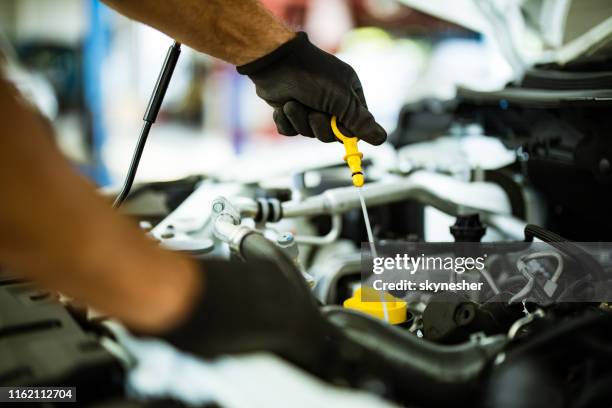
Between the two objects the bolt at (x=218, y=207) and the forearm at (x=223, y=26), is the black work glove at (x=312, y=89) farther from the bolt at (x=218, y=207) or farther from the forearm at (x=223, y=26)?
the bolt at (x=218, y=207)

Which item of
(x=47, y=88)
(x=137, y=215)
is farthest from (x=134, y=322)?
(x=47, y=88)

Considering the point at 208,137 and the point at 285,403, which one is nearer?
the point at 285,403

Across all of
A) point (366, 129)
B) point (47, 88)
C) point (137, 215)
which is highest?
point (47, 88)

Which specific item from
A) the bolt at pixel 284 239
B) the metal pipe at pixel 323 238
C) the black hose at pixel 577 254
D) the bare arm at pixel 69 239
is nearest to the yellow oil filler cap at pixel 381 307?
the bolt at pixel 284 239

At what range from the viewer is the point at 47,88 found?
14.6 feet

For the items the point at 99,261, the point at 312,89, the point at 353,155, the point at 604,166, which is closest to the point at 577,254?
the point at 604,166

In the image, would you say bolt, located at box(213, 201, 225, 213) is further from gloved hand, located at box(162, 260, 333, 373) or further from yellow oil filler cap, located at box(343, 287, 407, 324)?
gloved hand, located at box(162, 260, 333, 373)

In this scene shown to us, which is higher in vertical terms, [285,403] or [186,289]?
[186,289]

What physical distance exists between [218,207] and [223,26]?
0.36m

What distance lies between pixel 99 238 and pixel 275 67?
0.70 metres

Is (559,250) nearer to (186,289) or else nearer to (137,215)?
(186,289)

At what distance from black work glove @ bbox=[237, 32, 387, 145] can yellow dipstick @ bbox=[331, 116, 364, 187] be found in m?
0.01

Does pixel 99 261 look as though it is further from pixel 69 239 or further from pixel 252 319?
pixel 252 319

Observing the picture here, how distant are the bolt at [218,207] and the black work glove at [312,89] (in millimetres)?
216
